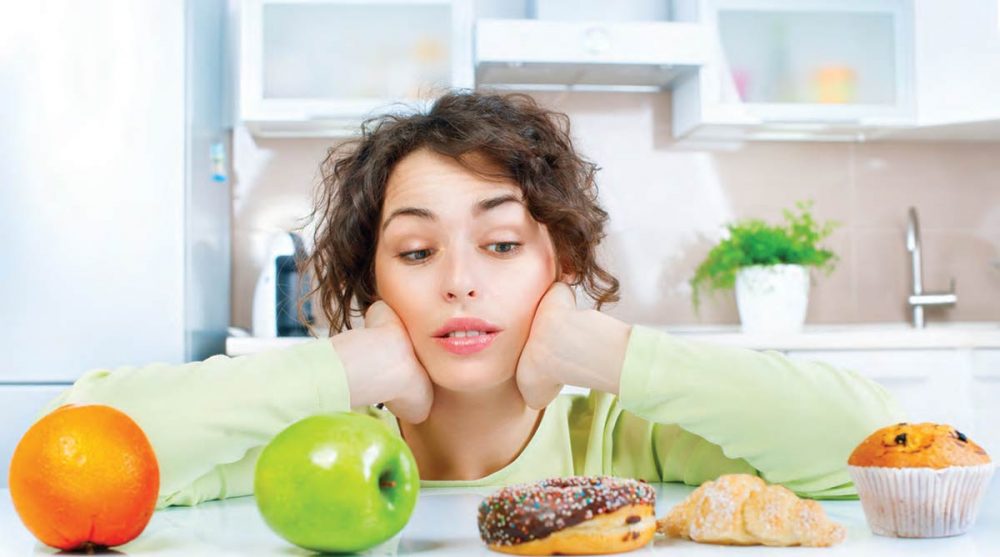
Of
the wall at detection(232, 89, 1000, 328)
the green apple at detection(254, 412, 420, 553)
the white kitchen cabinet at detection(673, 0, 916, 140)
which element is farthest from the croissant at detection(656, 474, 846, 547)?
the wall at detection(232, 89, 1000, 328)

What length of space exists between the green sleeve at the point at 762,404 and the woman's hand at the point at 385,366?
0.23 meters

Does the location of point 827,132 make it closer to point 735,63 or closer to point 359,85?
point 735,63

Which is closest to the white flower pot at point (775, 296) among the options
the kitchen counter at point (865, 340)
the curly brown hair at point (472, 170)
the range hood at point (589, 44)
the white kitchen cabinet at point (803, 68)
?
the kitchen counter at point (865, 340)

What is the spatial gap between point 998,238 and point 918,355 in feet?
2.76

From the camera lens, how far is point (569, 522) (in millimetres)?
657

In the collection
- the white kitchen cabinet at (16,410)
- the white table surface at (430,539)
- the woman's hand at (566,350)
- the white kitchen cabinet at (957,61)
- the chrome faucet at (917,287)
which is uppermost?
the white kitchen cabinet at (957,61)

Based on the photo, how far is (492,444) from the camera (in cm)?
128

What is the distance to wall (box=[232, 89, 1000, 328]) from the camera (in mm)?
2943

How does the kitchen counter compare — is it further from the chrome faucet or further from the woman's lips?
the woman's lips

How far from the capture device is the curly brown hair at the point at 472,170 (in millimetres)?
1244

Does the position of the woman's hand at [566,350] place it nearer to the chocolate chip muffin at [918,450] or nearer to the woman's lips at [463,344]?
the woman's lips at [463,344]

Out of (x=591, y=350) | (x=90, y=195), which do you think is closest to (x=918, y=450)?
(x=591, y=350)

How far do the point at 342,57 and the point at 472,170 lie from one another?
1622mm

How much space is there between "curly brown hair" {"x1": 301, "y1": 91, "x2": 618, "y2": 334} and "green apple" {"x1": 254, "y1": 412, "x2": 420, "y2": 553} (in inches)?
23.4
